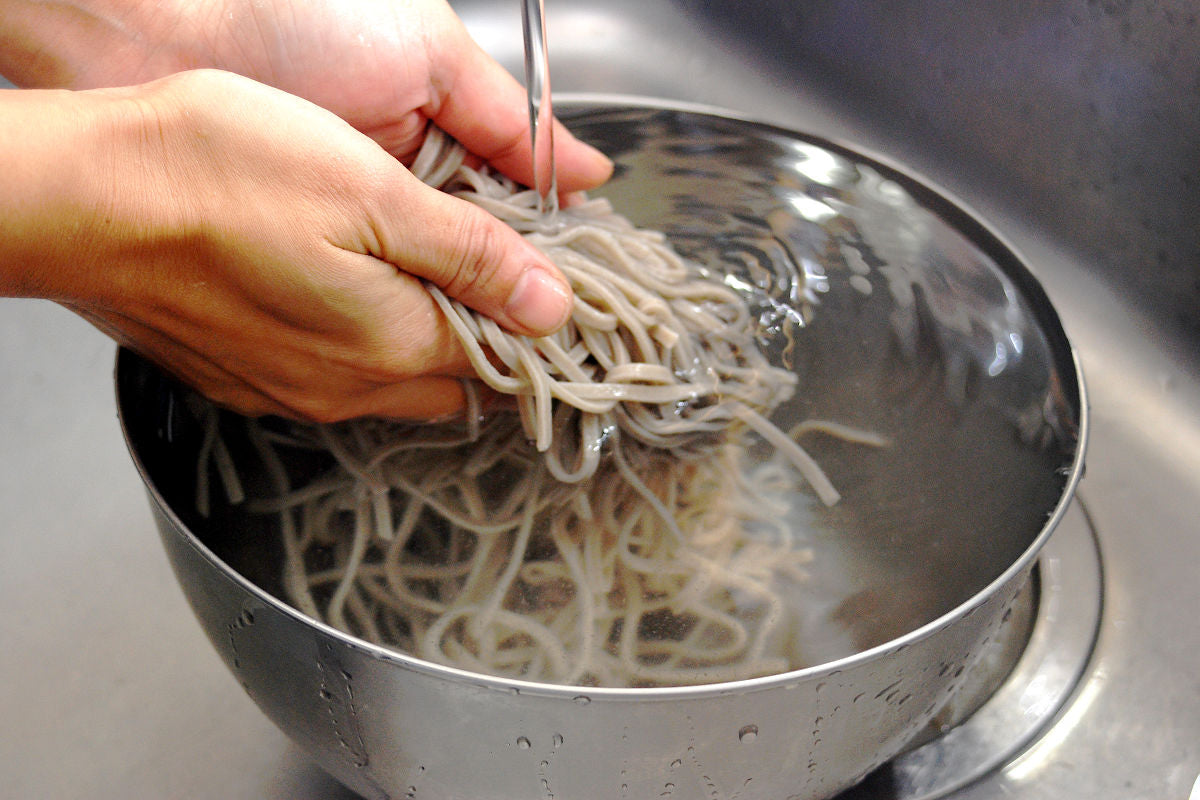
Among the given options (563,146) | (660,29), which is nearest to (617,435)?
(563,146)

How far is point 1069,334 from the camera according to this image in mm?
1027

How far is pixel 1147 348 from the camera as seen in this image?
3.47 ft

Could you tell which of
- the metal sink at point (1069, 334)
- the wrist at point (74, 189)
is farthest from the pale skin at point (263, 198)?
the metal sink at point (1069, 334)

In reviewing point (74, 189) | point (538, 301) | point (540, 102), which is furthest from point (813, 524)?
point (74, 189)

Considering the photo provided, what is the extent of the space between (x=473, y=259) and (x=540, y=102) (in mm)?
168

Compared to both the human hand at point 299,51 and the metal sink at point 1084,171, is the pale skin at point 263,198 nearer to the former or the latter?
the human hand at point 299,51

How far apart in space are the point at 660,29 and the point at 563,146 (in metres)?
0.51

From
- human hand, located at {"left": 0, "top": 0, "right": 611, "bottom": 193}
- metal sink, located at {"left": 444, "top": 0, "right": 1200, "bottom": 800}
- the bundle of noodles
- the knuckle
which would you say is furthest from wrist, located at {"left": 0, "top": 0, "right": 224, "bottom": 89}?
metal sink, located at {"left": 444, "top": 0, "right": 1200, "bottom": 800}

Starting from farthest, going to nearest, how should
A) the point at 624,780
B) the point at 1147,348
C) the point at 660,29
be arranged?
1. the point at 660,29
2. the point at 1147,348
3. the point at 624,780

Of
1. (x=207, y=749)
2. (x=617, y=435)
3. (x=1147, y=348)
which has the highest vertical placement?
(x=1147, y=348)

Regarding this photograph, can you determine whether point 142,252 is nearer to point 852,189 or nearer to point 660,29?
point 852,189

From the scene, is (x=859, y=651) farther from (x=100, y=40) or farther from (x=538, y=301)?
(x=100, y=40)

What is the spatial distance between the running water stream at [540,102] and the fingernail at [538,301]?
13 centimetres

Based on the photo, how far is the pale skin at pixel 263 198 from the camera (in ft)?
1.84
